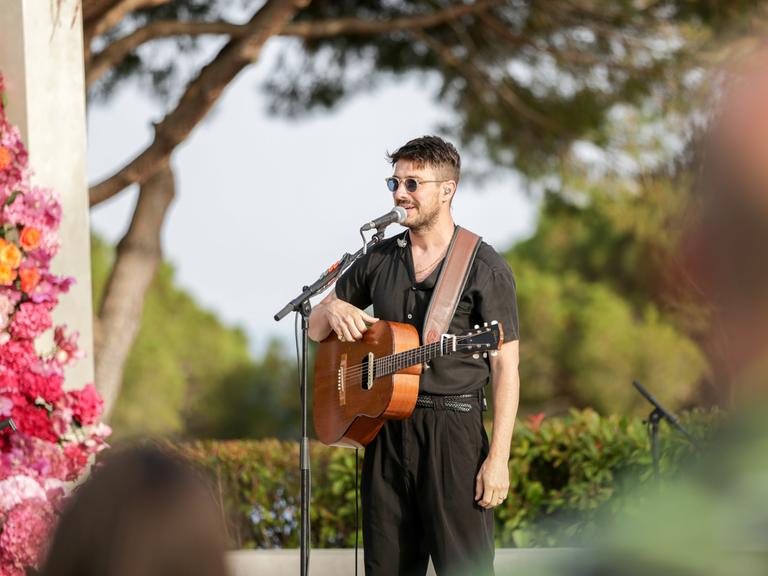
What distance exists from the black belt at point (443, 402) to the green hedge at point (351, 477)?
208cm

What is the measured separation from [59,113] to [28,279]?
80cm

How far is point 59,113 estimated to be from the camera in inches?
197

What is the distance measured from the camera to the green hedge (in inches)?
228

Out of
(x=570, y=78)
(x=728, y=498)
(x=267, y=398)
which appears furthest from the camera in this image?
(x=267, y=398)

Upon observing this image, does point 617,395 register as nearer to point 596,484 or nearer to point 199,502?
point 596,484

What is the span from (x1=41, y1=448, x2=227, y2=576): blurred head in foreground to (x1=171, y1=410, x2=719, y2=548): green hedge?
4.62 m

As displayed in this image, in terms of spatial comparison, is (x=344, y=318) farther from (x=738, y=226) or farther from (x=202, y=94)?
(x=202, y=94)

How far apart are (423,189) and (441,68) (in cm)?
695

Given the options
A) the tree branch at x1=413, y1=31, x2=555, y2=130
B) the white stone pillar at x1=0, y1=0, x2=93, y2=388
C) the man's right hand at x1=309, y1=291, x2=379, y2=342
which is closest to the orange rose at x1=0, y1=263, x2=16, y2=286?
the white stone pillar at x1=0, y1=0, x2=93, y2=388

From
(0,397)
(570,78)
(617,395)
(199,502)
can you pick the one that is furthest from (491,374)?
(617,395)

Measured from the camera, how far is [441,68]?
10406 mm

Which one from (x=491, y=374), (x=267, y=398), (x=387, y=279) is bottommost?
(x=267, y=398)

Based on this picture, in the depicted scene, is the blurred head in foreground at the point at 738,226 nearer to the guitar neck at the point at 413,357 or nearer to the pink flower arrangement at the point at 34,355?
the guitar neck at the point at 413,357

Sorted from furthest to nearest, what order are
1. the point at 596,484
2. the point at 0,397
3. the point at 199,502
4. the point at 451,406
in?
the point at 596,484 → the point at 0,397 → the point at 451,406 → the point at 199,502
